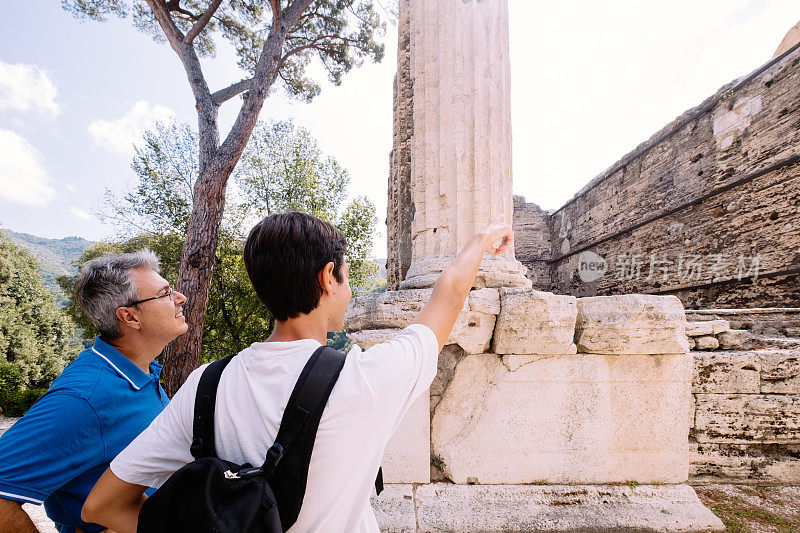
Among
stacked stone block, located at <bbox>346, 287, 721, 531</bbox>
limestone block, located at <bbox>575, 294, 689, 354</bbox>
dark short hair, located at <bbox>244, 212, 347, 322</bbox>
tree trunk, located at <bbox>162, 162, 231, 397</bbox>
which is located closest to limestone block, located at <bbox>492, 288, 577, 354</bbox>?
stacked stone block, located at <bbox>346, 287, 721, 531</bbox>

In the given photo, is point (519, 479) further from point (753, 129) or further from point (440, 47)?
point (753, 129)

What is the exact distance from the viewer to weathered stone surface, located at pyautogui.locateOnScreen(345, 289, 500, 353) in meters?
2.35

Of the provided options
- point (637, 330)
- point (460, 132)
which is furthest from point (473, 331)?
point (460, 132)

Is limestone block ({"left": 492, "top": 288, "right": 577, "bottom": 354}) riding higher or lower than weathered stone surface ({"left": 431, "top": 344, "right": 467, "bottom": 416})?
higher

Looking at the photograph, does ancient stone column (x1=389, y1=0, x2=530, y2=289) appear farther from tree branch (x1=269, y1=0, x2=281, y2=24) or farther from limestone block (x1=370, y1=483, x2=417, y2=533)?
tree branch (x1=269, y1=0, x2=281, y2=24)

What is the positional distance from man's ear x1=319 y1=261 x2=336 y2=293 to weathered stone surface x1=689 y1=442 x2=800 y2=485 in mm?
2862

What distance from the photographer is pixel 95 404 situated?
1.16m

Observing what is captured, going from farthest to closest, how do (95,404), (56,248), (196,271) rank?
(56,248) → (196,271) → (95,404)

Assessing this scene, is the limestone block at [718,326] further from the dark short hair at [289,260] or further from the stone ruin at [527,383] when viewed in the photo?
the dark short hair at [289,260]

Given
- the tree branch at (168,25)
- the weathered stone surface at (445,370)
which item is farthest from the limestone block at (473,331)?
the tree branch at (168,25)

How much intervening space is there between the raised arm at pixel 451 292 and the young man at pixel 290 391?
0.01 meters

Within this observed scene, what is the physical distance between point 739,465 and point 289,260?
3.28 meters

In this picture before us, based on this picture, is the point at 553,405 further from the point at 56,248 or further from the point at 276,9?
the point at 56,248

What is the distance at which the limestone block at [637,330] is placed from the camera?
2.36m
